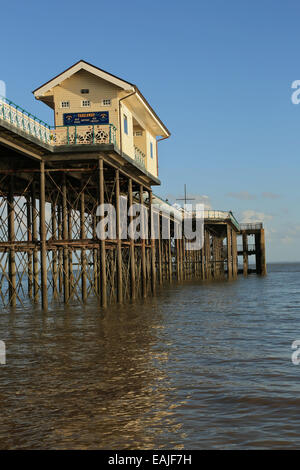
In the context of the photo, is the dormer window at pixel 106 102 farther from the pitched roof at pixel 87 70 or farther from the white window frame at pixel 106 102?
the pitched roof at pixel 87 70

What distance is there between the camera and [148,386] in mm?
9250

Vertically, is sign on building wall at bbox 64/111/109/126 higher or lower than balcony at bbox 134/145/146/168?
higher

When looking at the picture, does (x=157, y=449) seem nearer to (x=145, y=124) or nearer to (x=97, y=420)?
(x=97, y=420)

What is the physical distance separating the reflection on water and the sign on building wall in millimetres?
10349

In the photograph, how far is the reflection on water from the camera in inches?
267

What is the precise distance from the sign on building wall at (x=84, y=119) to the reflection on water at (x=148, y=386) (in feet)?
34.0

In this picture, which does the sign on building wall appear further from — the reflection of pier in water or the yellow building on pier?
the reflection of pier in water

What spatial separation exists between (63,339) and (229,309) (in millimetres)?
10842

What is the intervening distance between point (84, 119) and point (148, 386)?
1724 cm

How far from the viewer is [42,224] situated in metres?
21.9

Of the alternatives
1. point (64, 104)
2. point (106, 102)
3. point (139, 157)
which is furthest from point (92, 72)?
point (139, 157)

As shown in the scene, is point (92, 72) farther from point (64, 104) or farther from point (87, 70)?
point (64, 104)

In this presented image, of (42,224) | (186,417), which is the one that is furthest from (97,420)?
(42,224)

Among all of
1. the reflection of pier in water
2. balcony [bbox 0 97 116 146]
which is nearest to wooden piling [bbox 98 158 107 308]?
balcony [bbox 0 97 116 146]
